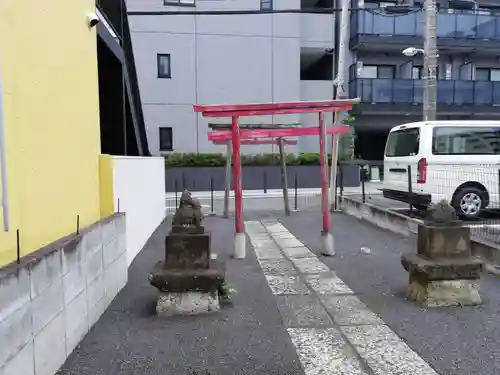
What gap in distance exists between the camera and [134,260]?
5.79 meters

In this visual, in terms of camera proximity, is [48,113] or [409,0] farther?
[409,0]

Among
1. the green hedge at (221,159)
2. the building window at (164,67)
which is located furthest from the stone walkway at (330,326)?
the building window at (164,67)

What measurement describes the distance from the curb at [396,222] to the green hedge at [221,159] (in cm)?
671

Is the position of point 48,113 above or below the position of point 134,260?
above

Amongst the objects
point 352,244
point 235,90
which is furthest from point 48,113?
point 235,90

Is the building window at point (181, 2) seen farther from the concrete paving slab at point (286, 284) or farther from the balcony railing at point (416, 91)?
the concrete paving slab at point (286, 284)

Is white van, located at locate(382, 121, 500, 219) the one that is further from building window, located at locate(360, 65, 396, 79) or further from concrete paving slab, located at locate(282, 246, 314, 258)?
building window, located at locate(360, 65, 396, 79)

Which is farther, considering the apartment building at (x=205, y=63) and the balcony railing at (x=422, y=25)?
the balcony railing at (x=422, y=25)

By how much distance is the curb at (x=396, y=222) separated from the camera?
5140 mm

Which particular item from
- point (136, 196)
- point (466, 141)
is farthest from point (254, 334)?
point (466, 141)

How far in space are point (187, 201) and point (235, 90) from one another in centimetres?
1427

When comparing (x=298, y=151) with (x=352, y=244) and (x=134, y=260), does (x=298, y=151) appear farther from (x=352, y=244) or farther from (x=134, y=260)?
(x=134, y=260)

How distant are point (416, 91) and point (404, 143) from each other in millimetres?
10831

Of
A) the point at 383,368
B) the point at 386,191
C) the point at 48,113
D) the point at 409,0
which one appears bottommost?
the point at 383,368
